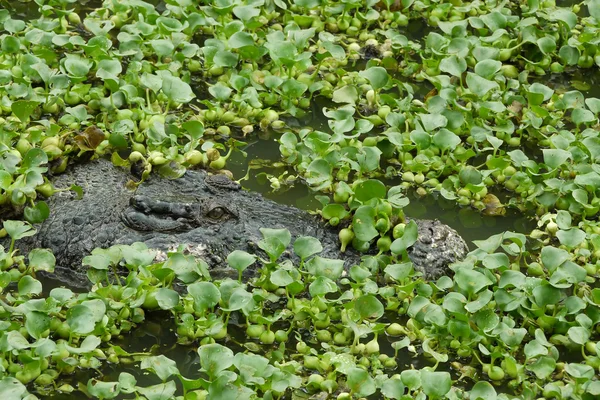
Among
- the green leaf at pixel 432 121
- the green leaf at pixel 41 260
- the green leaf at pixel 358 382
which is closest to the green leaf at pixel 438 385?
the green leaf at pixel 358 382

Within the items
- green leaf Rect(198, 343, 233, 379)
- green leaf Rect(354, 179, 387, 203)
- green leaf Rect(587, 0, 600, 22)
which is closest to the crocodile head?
green leaf Rect(354, 179, 387, 203)

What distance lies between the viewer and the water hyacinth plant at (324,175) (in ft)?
15.9

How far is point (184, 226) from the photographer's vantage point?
18.1ft

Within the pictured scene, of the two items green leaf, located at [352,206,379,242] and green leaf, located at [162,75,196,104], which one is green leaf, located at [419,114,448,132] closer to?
green leaf, located at [352,206,379,242]

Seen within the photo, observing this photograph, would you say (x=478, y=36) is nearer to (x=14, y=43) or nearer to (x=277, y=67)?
(x=277, y=67)

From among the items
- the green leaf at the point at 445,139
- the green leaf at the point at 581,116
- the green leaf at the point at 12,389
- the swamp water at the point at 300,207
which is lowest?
the swamp water at the point at 300,207

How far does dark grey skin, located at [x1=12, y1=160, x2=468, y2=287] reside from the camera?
5.49m

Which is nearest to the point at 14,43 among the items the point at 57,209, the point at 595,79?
the point at 57,209

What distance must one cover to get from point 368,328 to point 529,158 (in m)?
2.36

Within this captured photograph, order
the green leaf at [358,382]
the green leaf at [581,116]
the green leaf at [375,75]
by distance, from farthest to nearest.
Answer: the green leaf at [375,75] < the green leaf at [581,116] < the green leaf at [358,382]

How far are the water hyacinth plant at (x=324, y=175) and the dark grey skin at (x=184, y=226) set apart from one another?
94mm

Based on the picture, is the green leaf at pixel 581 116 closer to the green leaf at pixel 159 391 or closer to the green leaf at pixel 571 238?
the green leaf at pixel 571 238

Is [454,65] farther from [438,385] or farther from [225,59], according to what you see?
[438,385]

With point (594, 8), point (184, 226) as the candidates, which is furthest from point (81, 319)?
point (594, 8)
